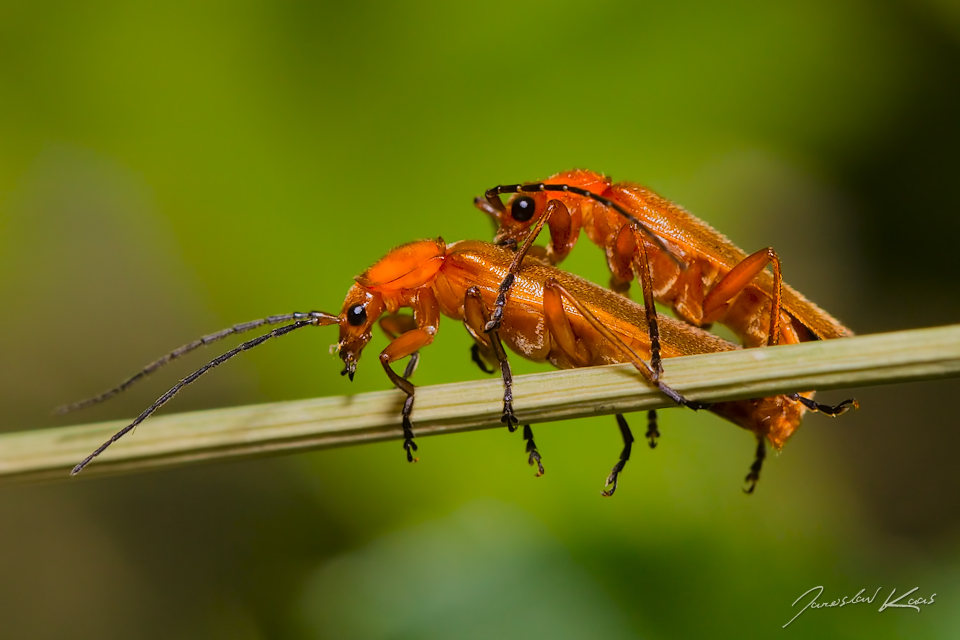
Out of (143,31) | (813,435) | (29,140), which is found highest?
(143,31)

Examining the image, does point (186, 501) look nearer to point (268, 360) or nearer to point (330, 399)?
point (268, 360)

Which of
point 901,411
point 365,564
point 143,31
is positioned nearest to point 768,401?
point 365,564

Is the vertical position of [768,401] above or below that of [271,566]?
above

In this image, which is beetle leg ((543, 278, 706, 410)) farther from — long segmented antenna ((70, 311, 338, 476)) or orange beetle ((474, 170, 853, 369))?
long segmented antenna ((70, 311, 338, 476))

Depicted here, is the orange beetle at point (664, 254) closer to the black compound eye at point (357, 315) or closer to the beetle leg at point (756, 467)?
the beetle leg at point (756, 467)

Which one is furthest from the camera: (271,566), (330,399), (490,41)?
(490,41)
